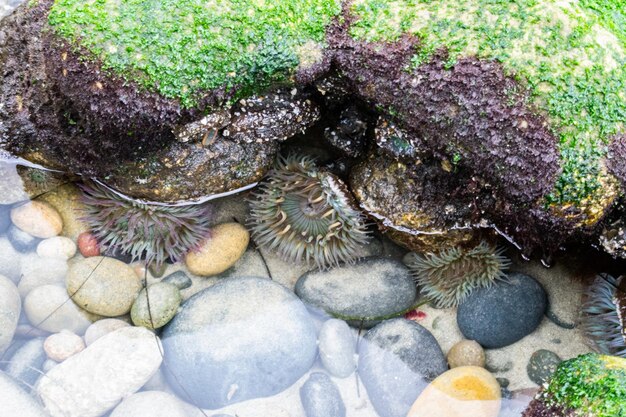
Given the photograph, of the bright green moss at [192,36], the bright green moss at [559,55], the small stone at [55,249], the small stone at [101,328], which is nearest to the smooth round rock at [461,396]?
the bright green moss at [559,55]

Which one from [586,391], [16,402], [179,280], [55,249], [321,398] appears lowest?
[16,402]

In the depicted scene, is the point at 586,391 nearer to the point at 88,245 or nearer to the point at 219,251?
the point at 219,251

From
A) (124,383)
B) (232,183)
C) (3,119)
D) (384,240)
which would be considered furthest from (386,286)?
(3,119)

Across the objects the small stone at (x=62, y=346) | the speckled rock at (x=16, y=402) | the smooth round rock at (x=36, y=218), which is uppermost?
the smooth round rock at (x=36, y=218)

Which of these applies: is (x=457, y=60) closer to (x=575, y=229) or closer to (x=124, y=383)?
(x=575, y=229)

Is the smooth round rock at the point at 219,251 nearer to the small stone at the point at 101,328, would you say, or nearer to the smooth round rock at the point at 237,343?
the smooth round rock at the point at 237,343

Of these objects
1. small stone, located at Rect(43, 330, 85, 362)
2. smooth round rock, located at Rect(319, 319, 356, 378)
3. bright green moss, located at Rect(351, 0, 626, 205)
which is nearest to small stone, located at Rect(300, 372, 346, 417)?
smooth round rock, located at Rect(319, 319, 356, 378)

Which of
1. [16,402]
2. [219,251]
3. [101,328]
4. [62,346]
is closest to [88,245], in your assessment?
[101,328]
